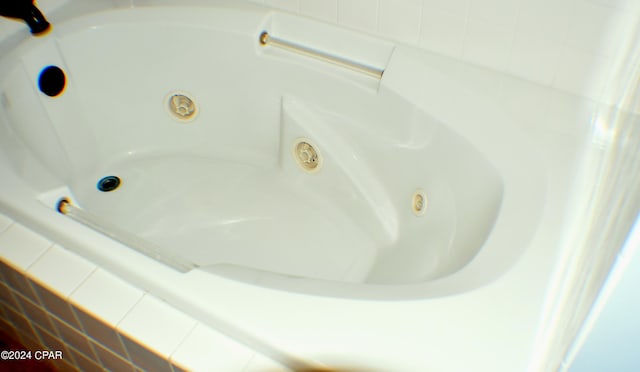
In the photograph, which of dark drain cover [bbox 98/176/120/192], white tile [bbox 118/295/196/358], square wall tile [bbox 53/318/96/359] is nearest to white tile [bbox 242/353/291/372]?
white tile [bbox 118/295/196/358]

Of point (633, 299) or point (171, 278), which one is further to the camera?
point (171, 278)

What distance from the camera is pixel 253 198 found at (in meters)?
1.41

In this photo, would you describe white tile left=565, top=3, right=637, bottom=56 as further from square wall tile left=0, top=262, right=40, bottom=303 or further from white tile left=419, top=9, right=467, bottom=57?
square wall tile left=0, top=262, right=40, bottom=303

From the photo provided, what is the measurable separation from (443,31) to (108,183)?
3.01ft

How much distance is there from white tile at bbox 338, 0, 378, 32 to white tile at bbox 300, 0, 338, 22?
15 mm

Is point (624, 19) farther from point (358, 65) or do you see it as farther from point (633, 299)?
point (633, 299)

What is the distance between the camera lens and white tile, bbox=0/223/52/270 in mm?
888

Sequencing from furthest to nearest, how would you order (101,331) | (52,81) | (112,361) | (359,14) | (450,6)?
(52,81) → (359,14) → (450,6) → (112,361) → (101,331)

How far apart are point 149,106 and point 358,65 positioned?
0.60 meters

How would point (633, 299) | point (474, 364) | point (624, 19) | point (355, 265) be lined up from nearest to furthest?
point (633, 299) < point (474, 364) < point (624, 19) < point (355, 265)

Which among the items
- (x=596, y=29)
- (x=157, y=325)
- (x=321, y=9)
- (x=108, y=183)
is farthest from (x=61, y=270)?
(x=596, y=29)

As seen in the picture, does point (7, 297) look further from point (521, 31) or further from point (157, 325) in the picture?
point (521, 31)

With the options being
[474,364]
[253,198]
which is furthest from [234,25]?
[474,364]

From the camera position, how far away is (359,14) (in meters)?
1.20
